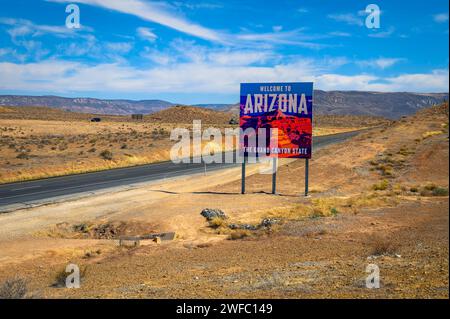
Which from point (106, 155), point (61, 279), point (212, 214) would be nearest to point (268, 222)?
point (212, 214)

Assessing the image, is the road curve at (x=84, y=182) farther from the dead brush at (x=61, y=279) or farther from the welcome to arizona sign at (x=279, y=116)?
the dead brush at (x=61, y=279)

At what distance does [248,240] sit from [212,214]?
168 inches

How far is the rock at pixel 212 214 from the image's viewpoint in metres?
21.0

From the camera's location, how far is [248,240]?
56.3ft

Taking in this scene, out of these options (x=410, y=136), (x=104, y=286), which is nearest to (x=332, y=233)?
(x=104, y=286)

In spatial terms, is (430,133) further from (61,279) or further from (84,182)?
(61,279)

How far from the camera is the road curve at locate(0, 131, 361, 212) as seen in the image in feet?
93.1

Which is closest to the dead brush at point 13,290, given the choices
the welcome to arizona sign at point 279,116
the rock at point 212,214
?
the rock at point 212,214

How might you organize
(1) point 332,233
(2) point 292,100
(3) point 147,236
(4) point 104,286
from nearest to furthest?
1. (4) point 104,286
2. (1) point 332,233
3. (3) point 147,236
4. (2) point 292,100

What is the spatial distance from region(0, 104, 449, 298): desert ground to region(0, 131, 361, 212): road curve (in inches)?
118
